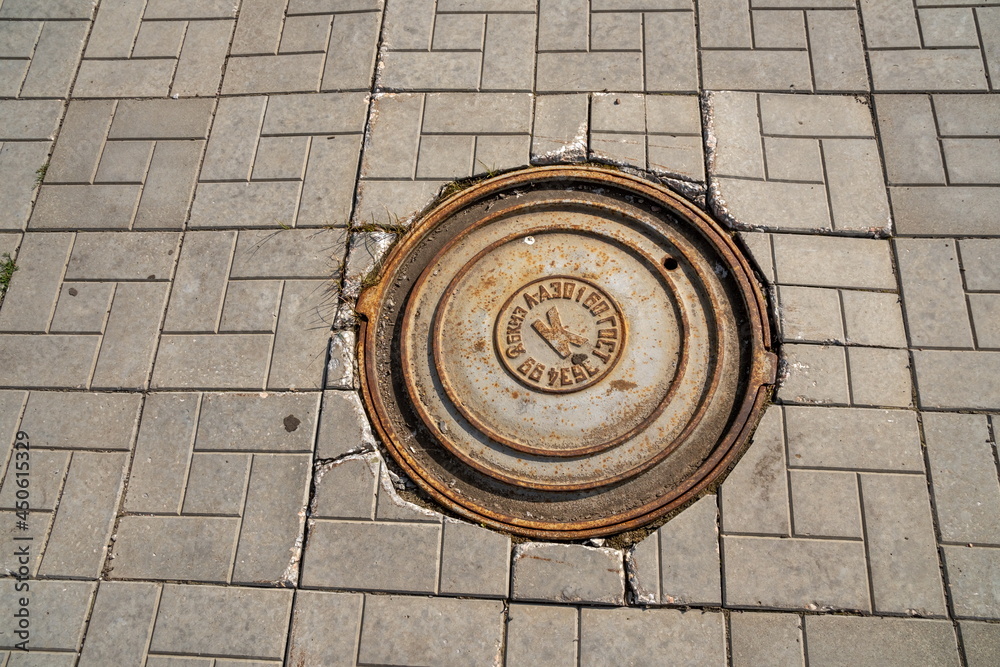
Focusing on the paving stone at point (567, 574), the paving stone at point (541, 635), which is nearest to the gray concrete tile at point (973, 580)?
the paving stone at point (567, 574)

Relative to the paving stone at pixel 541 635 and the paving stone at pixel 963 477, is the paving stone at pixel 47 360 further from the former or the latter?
the paving stone at pixel 963 477

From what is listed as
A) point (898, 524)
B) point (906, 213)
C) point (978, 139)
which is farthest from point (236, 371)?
point (978, 139)

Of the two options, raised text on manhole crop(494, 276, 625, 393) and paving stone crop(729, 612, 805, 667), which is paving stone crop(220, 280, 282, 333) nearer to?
raised text on manhole crop(494, 276, 625, 393)

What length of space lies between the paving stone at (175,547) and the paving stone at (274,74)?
2.06 m

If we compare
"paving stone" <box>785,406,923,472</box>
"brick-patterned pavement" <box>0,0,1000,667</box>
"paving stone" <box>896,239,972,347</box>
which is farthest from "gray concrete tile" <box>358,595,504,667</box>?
"paving stone" <box>896,239,972,347</box>

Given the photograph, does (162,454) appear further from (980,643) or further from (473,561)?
(980,643)

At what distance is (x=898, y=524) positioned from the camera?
228cm

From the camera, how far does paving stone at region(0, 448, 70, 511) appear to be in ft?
8.20

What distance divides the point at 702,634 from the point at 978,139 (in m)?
2.47

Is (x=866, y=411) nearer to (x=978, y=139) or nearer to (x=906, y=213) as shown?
(x=906, y=213)

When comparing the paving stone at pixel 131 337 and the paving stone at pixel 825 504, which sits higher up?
the paving stone at pixel 131 337

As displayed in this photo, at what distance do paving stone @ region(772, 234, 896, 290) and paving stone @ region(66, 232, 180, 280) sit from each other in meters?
2.67

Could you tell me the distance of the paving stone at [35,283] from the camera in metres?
2.78

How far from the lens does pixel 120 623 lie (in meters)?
2.32
